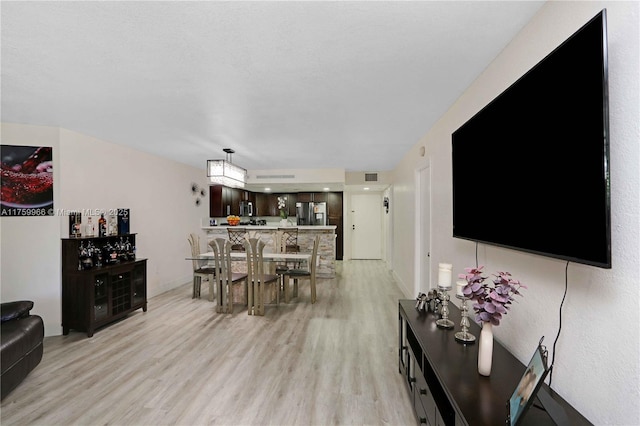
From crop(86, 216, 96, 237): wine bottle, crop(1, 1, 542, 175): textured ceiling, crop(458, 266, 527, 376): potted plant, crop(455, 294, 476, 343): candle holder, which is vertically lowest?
crop(455, 294, 476, 343): candle holder

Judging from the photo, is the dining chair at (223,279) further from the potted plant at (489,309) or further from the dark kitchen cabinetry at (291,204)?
the dark kitchen cabinetry at (291,204)

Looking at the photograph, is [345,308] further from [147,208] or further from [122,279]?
[147,208]

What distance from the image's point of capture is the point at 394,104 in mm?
2861

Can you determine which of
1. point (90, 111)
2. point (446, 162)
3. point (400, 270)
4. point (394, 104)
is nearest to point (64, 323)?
point (90, 111)

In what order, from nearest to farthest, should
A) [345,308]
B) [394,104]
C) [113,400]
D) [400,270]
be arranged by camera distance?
1. [113,400]
2. [394,104]
3. [345,308]
4. [400,270]

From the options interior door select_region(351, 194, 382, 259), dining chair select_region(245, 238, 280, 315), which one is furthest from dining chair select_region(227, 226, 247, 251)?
interior door select_region(351, 194, 382, 259)

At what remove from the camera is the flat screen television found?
1.02 m

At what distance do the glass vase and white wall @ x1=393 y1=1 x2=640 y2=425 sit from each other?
0.29 metres

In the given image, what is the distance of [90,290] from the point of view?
343 centimetres

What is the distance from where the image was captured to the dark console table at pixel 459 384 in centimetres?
121

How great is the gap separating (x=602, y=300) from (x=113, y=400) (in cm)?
310

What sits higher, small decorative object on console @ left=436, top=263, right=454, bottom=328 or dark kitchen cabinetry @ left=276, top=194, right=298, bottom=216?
dark kitchen cabinetry @ left=276, top=194, right=298, bottom=216

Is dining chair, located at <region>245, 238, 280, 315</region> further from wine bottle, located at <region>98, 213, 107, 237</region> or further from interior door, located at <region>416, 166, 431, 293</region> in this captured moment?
interior door, located at <region>416, 166, 431, 293</region>

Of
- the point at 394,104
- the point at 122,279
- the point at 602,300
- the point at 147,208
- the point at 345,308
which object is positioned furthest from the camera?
the point at 147,208
